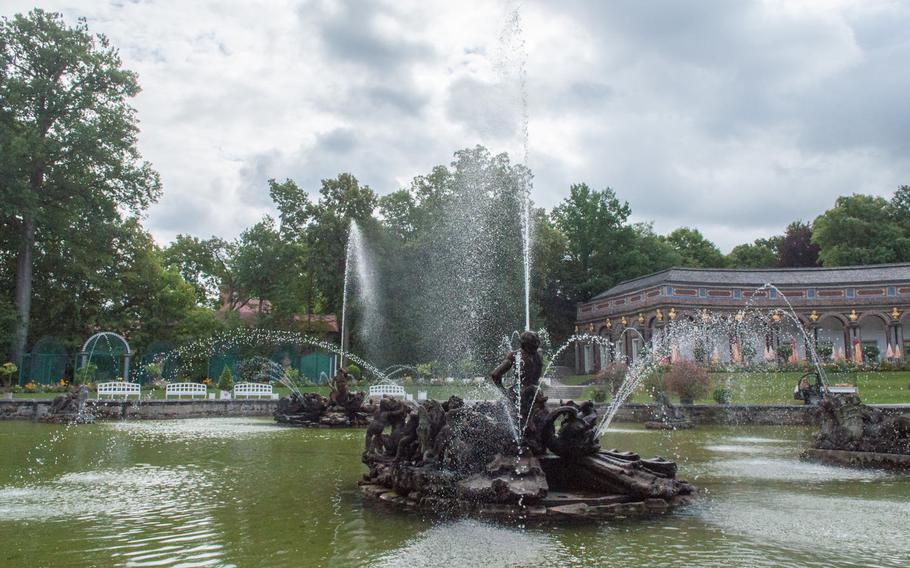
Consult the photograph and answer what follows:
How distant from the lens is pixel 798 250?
73250 millimetres

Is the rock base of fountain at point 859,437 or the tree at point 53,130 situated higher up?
the tree at point 53,130

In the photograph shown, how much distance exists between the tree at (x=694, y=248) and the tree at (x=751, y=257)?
4.37 feet

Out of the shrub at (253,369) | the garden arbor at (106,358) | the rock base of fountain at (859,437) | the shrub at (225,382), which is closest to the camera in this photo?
the rock base of fountain at (859,437)

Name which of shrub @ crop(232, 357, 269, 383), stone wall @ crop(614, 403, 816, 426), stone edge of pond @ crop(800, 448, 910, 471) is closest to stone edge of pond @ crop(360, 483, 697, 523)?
stone edge of pond @ crop(800, 448, 910, 471)

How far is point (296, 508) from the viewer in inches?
342

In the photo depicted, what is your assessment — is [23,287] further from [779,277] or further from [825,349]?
[825,349]

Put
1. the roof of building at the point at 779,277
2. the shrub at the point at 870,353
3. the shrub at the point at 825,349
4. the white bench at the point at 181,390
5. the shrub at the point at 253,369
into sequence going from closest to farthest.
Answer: the white bench at the point at 181,390 → the shrub at the point at 253,369 → the shrub at the point at 870,353 → the shrub at the point at 825,349 → the roof of building at the point at 779,277

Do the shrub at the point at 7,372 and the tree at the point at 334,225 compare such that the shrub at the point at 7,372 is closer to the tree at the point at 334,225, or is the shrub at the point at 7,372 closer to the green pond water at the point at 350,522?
the tree at the point at 334,225

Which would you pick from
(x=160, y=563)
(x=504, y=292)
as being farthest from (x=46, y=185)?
(x=160, y=563)

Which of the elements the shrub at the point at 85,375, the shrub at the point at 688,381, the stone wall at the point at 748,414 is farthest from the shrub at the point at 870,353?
the shrub at the point at 85,375

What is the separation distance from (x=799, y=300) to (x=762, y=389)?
20375 millimetres

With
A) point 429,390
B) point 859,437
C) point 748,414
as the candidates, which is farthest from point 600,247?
point 859,437

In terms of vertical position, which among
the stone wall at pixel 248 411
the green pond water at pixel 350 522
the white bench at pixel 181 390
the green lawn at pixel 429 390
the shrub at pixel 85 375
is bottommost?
the green pond water at pixel 350 522

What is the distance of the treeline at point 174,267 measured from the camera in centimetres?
3756
